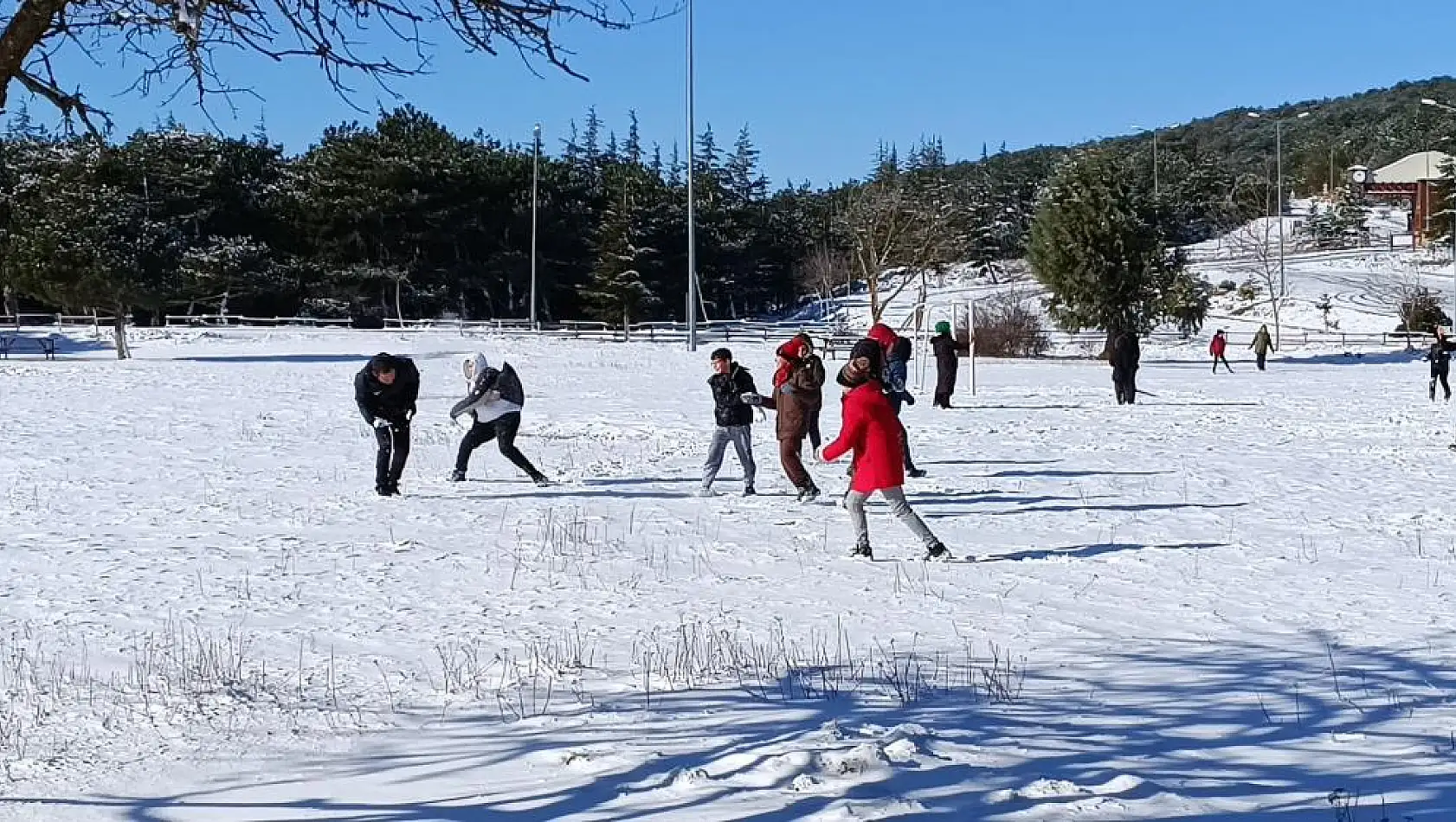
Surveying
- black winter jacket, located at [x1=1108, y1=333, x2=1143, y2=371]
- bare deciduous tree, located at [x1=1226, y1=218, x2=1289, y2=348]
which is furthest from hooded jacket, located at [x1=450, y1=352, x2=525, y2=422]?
bare deciduous tree, located at [x1=1226, y1=218, x2=1289, y2=348]

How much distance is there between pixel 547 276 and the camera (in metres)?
71.0

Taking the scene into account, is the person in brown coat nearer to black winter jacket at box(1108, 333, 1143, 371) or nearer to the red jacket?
the red jacket

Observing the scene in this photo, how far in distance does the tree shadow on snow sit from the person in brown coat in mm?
5440

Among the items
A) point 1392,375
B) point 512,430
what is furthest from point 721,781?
point 1392,375

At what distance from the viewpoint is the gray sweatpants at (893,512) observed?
980 cm

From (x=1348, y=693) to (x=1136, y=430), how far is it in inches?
577

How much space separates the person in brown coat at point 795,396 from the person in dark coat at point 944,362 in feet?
37.9

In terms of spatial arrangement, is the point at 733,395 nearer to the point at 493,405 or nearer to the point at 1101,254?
the point at 493,405

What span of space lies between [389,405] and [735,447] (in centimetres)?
326

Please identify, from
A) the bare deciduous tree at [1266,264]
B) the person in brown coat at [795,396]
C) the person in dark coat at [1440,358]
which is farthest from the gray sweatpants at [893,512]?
the bare deciduous tree at [1266,264]

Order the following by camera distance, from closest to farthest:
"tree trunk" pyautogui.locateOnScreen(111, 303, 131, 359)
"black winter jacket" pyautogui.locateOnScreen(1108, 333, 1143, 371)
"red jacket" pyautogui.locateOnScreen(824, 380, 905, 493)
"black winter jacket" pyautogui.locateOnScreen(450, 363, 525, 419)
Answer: "red jacket" pyautogui.locateOnScreen(824, 380, 905, 493)
"black winter jacket" pyautogui.locateOnScreen(450, 363, 525, 419)
"black winter jacket" pyautogui.locateOnScreen(1108, 333, 1143, 371)
"tree trunk" pyautogui.locateOnScreen(111, 303, 131, 359)

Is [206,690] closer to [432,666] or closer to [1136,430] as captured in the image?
[432,666]

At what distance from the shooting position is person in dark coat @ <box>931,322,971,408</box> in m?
23.9

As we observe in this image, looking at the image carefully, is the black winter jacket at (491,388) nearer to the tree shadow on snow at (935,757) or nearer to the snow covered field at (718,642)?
the snow covered field at (718,642)
